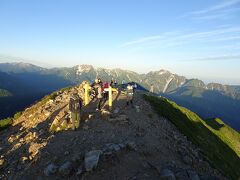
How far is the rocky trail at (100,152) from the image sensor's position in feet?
57.7

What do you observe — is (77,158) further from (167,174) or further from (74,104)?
(74,104)

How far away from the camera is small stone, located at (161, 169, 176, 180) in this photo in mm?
17078

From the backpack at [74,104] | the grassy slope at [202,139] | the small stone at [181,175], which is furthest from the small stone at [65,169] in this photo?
the grassy slope at [202,139]

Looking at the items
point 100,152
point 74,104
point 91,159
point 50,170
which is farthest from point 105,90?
point 50,170

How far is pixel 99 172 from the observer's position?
56.5 ft

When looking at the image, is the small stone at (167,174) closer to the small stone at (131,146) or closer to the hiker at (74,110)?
the small stone at (131,146)

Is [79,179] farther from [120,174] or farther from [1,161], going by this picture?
[1,161]

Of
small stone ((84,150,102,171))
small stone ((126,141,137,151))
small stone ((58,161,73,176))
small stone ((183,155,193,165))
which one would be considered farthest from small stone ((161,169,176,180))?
small stone ((183,155,193,165))

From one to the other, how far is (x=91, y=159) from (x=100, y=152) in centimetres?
92

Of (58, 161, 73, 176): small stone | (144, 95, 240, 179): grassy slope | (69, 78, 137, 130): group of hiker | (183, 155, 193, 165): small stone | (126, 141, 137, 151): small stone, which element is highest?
(69, 78, 137, 130): group of hiker

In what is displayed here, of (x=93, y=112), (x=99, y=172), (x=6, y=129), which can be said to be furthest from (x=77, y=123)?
(x=6, y=129)

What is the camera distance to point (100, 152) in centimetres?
1859

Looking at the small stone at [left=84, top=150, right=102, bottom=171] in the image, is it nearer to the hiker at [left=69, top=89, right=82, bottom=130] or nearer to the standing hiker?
the hiker at [left=69, top=89, right=82, bottom=130]

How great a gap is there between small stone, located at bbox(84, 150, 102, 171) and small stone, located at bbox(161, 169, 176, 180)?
3.83m
